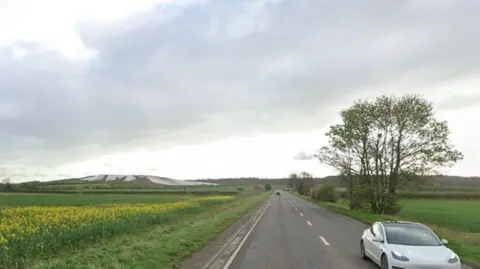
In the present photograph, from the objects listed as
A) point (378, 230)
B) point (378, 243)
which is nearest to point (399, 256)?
point (378, 243)

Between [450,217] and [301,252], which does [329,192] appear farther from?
[301,252]

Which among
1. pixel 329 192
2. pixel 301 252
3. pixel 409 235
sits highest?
pixel 329 192

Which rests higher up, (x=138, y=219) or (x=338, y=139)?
(x=338, y=139)

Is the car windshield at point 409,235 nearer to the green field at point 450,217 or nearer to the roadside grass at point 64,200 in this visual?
the green field at point 450,217

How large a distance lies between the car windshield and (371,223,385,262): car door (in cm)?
18

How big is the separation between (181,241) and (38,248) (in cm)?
481

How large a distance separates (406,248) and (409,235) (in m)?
1.07

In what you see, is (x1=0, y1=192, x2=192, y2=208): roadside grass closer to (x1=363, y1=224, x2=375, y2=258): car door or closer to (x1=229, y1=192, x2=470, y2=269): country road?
(x1=229, y1=192, x2=470, y2=269): country road

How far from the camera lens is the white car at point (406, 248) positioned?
9.86 meters

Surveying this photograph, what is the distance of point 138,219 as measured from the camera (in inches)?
925

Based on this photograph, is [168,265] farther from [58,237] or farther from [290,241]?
[290,241]

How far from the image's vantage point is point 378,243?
11781 mm

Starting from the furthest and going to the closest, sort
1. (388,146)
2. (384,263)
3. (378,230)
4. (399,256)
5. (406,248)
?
(388,146), (378,230), (384,263), (406,248), (399,256)

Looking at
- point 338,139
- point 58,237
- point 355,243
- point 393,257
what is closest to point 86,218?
point 58,237
